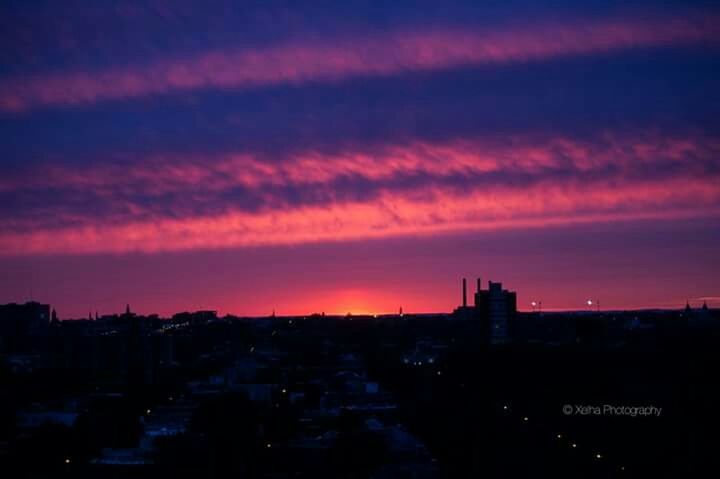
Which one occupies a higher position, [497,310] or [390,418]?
[497,310]


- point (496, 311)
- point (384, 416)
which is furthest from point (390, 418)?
point (496, 311)

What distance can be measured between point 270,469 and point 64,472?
7.22 metres

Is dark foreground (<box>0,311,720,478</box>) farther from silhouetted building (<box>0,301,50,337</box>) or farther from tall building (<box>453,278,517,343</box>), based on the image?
silhouetted building (<box>0,301,50,337</box>)

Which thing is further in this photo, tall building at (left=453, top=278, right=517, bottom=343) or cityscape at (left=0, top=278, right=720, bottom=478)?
tall building at (left=453, top=278, right=517, bottom=343)

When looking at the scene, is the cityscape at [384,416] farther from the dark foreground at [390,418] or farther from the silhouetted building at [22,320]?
the silhouetted building at [22,320]

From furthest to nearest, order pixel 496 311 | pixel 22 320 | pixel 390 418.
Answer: pixel 22 320, pixel 496 311, pixel 390 418

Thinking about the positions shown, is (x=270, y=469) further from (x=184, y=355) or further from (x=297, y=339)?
(x=297, y=339)

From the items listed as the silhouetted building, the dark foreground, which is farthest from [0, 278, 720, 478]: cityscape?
the silhouetted building

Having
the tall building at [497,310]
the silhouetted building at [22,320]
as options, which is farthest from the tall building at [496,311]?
the silhouetted building at [22,320]

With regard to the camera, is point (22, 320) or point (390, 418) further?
point (22, 320)

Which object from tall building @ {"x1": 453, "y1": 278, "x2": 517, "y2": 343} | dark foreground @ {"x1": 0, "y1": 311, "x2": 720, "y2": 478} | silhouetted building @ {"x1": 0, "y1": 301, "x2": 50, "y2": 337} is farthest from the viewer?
silhouetted building @ {"x1": 0, "y1": 301, "x2": 50, "y2": 337}

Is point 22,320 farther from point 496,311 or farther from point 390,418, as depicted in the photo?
point 390,418

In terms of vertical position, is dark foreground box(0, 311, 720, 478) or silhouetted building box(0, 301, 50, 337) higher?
silhouetted building box(0, 301, 50, 337)

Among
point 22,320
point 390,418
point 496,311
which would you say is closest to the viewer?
point 390,418
